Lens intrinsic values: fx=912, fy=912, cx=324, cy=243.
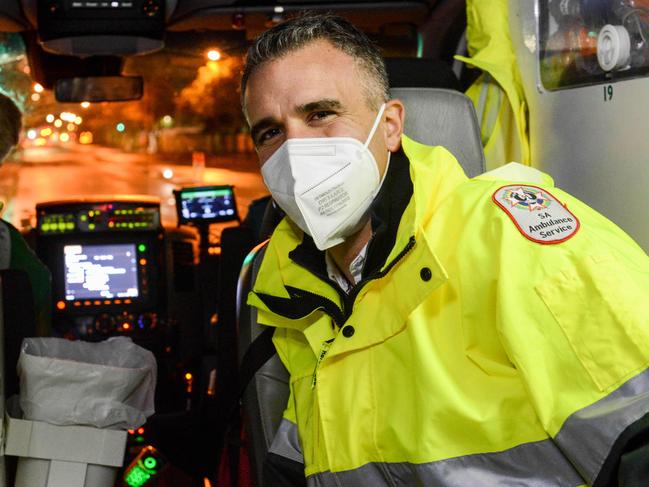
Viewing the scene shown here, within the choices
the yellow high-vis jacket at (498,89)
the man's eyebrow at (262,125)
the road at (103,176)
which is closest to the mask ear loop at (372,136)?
the man's eyebrow at (262,125)

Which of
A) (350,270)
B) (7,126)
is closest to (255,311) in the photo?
(350,270)

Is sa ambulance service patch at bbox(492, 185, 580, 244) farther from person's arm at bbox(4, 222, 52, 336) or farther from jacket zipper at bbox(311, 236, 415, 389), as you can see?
person's arm at bbox(4, 222, 52, 336)

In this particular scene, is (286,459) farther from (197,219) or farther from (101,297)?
(197,219)

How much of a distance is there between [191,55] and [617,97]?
230 inches

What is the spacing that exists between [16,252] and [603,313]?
3461 mm

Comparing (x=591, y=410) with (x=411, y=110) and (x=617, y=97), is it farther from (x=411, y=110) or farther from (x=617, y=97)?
(x=411, y=110)

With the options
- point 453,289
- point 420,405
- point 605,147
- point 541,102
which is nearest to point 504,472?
point 420,405

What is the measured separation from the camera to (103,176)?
26.7 feet

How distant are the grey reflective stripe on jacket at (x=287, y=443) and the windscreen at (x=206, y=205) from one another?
4249 mm

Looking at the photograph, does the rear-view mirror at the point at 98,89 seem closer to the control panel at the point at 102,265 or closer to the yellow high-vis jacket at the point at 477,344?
the control panel at the point at 102,265

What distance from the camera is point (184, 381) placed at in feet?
18.9

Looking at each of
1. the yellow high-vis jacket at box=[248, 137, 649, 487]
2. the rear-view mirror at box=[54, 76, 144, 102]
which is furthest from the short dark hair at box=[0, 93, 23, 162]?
the yellow high-vis jacket at box=[248, 137, 649, 487]

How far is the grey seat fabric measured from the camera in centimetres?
239

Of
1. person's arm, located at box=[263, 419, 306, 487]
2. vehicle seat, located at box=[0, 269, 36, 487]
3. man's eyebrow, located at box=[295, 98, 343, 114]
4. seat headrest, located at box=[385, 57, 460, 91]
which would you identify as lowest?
vehicle seat, located at box=[0, 269, 36, 487]
